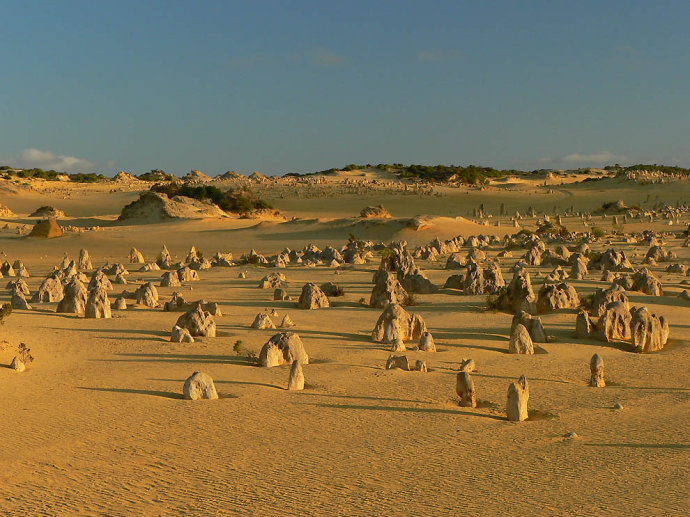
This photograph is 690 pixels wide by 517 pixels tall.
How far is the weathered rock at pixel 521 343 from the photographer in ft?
37.0

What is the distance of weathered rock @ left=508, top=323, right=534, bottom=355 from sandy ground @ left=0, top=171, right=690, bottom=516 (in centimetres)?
26

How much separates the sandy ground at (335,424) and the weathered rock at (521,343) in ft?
0.85

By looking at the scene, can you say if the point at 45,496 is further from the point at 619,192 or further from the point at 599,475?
the point at 619,192

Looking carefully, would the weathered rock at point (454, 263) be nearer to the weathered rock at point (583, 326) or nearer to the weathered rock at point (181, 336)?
the weathered rock at point (583, 326)

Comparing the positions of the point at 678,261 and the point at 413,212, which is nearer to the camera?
the point at 678,261

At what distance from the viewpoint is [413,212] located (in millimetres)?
53312

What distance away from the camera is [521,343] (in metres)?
11.3

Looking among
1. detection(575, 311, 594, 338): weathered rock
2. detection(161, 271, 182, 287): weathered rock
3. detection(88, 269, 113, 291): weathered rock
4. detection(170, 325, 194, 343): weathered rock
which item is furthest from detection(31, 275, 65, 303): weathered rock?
detection(575, 311, 594, 338): weathered rock

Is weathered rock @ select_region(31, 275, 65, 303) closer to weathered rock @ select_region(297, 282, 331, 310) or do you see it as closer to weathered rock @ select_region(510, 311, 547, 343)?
weathered rock @ select_region(297, 282, 331, 310)

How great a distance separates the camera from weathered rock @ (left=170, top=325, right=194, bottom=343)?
1177 cm

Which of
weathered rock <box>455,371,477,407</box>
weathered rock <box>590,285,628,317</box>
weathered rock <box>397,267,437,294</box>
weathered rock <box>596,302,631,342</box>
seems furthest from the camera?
weathered rock <box>397,267,437,294</box>

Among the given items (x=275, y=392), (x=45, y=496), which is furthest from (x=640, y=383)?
(x=45, y=496)

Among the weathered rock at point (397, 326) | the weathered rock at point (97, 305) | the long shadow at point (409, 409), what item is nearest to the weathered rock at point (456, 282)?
the weathered rock at point (397, 326)

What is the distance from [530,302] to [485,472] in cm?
854
